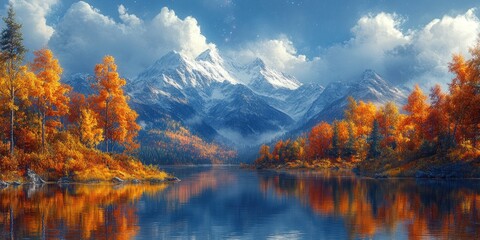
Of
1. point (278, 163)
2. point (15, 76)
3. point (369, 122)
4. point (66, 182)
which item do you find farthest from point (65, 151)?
point (278, 163)

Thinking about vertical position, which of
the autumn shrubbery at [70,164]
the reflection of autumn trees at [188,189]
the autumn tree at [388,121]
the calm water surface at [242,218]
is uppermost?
the autumn tree at [388,121]

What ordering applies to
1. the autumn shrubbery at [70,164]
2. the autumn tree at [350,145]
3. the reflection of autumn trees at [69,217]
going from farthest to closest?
the autumn tree at [350,145] < the autumn shrubbery at [70,164] < the reflection of autumn trees at [69,217]

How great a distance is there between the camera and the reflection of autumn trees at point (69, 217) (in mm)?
24609

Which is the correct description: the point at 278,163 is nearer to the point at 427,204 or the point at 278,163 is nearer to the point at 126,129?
the point at 126,129

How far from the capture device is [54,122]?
74.9 metres

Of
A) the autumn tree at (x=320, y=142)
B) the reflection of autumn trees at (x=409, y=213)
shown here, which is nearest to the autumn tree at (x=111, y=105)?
the reflection of autumn trees at (x=409, y=213)

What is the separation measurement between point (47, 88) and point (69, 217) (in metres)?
42.7

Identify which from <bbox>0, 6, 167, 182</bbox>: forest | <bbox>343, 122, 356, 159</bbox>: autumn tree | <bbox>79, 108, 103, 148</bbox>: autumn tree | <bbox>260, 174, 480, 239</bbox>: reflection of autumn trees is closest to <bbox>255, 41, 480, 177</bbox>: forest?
<bbox>343, 122, 356, 159</bbox>: autumn tree

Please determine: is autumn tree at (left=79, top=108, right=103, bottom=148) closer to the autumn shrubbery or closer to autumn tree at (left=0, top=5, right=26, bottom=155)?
the autumn shrubbery

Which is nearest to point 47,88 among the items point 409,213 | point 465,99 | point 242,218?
→ point 242,218

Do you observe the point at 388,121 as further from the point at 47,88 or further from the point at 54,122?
the point at 47,88

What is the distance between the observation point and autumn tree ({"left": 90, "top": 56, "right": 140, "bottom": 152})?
7581cm

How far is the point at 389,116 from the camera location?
130 meters

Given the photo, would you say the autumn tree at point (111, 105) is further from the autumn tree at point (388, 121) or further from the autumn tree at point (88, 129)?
the autumn tree at point (388, 121)
